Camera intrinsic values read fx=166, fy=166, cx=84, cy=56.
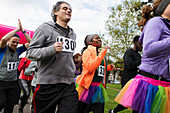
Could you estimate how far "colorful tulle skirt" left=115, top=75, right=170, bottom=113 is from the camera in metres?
1.85

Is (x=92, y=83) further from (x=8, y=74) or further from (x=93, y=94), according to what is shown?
(x=8, y=74)

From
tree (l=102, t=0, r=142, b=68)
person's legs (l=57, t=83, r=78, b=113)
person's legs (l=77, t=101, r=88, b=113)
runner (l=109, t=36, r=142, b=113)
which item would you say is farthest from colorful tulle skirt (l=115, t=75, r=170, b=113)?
tree (l=102, t=0, r=142, b=68)

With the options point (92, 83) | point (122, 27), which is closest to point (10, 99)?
point (92, 83)

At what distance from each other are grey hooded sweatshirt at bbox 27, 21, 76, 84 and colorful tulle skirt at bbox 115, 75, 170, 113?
849 millimetres

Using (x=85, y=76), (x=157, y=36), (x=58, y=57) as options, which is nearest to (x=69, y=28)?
(x=58, y=57)

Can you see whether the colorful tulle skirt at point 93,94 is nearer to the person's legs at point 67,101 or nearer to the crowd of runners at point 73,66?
the crowd of runners at point 73,66

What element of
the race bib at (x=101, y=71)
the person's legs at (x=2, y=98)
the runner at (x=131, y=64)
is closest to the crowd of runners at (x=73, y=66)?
the race bib at (x=101, y=71)

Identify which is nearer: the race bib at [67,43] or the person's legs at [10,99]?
the race bib at [67,43]

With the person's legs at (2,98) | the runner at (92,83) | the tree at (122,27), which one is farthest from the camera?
the tree at (122,27)

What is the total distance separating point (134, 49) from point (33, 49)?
2.97 metres

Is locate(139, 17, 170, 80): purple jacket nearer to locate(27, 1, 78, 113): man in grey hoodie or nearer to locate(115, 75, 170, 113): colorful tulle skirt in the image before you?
locate(115, 75, 170, 113): colorful tulle skirt

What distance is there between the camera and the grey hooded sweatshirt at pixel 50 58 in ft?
7.09

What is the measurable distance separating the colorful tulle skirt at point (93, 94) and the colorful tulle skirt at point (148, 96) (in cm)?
121

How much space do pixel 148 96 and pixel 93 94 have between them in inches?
59.5
